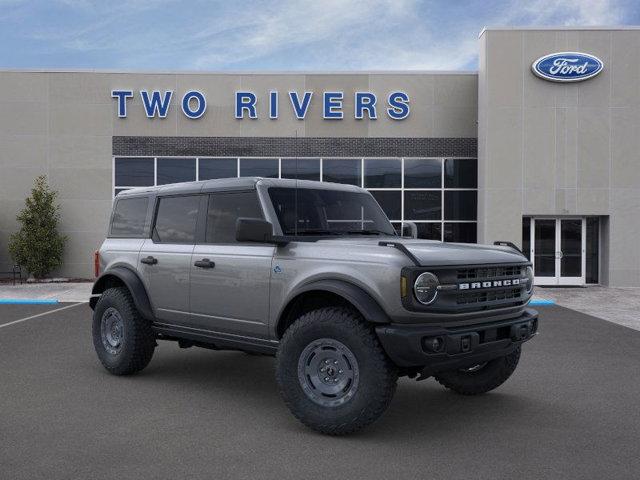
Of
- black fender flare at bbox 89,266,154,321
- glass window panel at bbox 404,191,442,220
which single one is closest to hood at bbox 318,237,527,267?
black fender flare at bbox 89,266,154,321

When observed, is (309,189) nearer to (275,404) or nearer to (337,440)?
(275,404)

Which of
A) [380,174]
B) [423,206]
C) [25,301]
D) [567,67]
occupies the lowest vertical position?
[25,301]

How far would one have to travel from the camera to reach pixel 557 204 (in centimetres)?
1869

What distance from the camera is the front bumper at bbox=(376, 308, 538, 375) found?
4.27 m

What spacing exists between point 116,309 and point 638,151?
17331mm

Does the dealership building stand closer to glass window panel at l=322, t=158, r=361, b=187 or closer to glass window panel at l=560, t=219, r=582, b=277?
glass window panel at l=322, t=158, r=361, b=187

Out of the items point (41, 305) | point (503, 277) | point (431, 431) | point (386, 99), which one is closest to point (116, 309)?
point (431, 431)

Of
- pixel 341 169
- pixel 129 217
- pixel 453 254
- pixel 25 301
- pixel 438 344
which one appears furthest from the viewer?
pixel 341 169

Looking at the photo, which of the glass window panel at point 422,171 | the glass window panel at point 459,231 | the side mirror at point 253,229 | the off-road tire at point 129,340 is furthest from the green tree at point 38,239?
the side mirror at point 253,229

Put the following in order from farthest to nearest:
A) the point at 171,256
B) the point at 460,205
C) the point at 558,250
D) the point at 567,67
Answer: the point at 460,205 → the point at 558,250 → the point at 567,67 → the point at 171,256

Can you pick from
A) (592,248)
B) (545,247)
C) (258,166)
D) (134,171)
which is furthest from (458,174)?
(134,171)

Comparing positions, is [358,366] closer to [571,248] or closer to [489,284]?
[489,284]

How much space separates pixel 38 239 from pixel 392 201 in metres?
11.5

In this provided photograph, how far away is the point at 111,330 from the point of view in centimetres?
676
